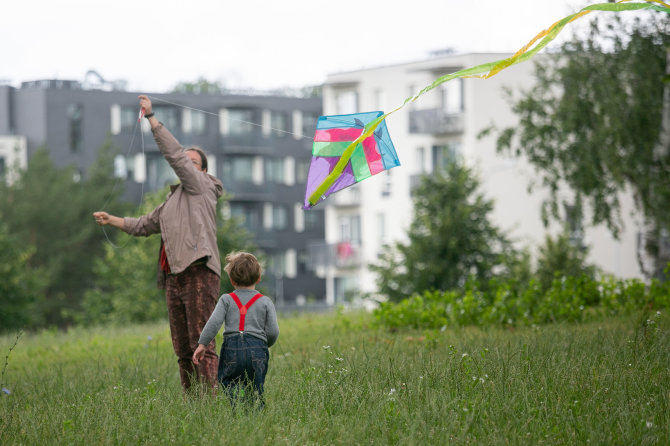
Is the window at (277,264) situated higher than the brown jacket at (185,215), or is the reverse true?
the brown jacket at (185,215)

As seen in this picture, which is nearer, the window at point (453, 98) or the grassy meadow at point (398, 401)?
the grassy meadow at point (398, 401)

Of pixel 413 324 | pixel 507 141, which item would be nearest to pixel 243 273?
pixel 413 324

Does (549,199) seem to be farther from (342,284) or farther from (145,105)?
(342,284)

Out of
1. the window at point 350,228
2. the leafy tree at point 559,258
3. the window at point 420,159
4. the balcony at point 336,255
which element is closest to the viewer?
the leafy tree at point 559,258

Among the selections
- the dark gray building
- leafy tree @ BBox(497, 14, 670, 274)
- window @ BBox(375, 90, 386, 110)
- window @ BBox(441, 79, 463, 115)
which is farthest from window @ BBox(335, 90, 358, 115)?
leafy tree @ BBox(497, 14, 670, 274)

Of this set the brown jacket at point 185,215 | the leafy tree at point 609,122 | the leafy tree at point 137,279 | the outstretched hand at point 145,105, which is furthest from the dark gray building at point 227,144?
the outstretched hand at point 145,105

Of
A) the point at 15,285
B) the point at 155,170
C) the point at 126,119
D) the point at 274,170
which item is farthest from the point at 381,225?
the point at 15,285

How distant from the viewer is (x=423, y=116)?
163 ft

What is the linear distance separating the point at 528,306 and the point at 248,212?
2315 inches

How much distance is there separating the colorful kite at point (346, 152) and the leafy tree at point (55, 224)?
47.8 meters

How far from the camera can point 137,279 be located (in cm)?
4303

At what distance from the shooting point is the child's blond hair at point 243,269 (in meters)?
6.71

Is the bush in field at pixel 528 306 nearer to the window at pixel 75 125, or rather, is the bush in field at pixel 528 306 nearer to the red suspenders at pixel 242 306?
the red suspenders at pixel 242 306

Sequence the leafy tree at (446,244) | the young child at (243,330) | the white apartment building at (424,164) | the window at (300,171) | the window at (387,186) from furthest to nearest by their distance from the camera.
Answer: the window at (300,171)
the window at (387,186)
the white apartment building at (424,164)
the leafy tree at (446,244)
the young child at (243,330)
